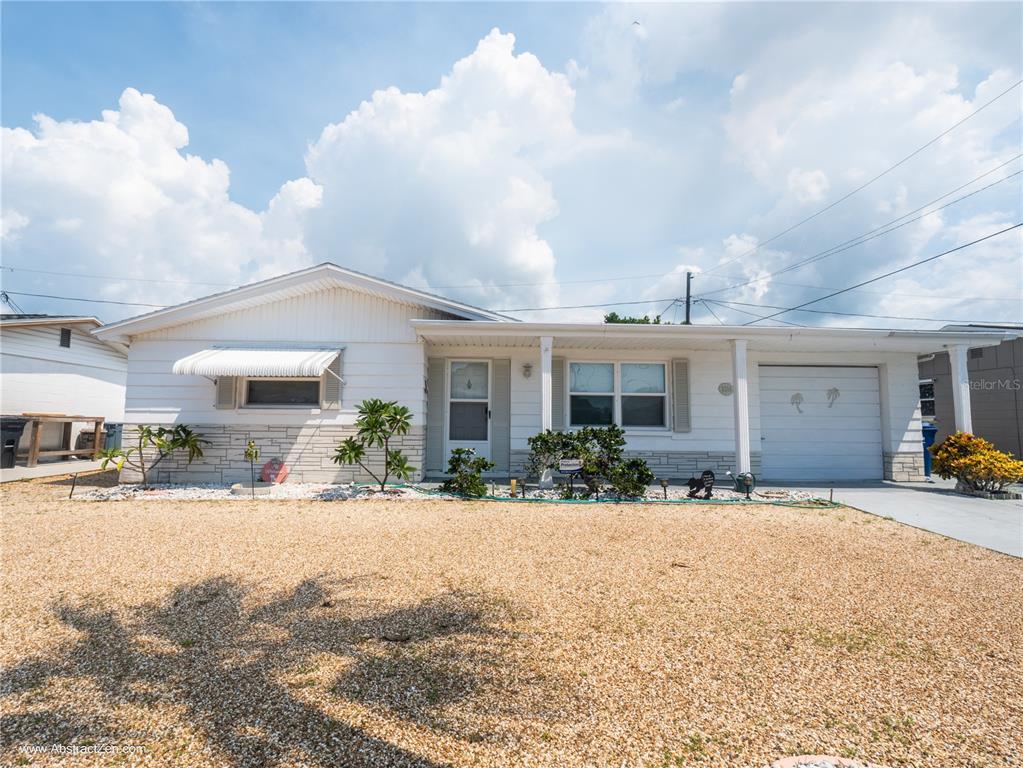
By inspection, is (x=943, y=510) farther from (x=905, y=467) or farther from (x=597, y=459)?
(x=597, y=459)

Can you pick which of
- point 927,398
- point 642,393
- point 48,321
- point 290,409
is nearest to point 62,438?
point 48,321

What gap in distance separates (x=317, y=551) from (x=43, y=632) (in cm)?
215

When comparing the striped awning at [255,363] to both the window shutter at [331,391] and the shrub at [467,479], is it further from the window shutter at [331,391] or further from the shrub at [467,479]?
the shrub at [467,479]

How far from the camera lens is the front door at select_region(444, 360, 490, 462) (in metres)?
10.0

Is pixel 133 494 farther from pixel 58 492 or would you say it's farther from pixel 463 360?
pixel 463 360

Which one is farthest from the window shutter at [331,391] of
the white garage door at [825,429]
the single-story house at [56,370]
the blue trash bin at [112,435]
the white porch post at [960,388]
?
the white porch post at [960,388]

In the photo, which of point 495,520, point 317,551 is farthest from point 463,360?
point 317,551

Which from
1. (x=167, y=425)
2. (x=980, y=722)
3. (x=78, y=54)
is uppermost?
(x=78, y=54)

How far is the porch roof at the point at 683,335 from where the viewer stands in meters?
8.64

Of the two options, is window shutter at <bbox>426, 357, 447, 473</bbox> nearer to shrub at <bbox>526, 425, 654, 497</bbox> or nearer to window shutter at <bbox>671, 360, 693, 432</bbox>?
shrub at <bbox>526, 425, 654, 497</bbox>

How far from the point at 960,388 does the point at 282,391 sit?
14.0 metres

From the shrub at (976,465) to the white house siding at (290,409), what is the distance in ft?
33.4

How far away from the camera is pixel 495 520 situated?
251 inches

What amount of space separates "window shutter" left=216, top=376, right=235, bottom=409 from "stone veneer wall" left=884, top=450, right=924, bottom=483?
46.6 feet
